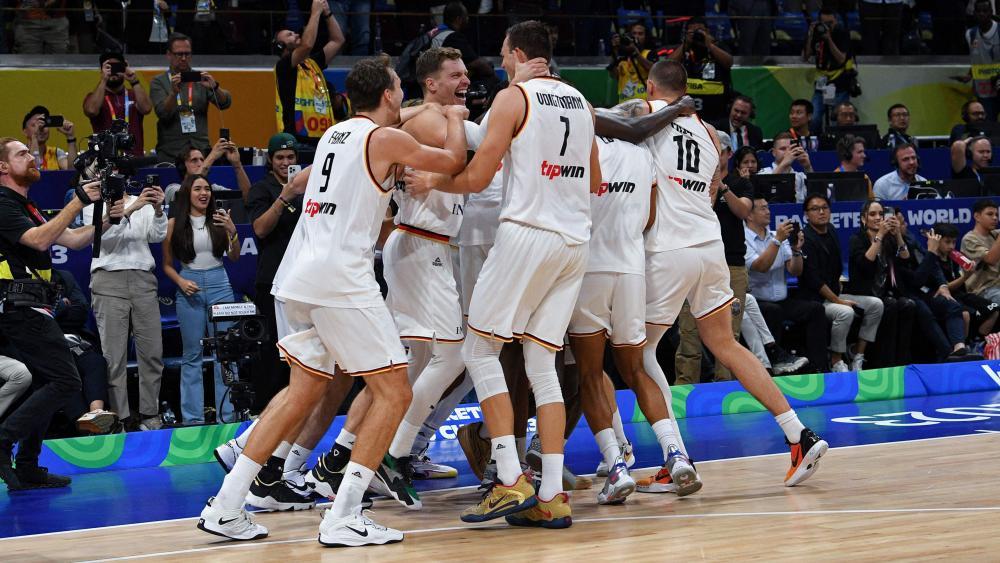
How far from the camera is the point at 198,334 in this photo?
1006cm

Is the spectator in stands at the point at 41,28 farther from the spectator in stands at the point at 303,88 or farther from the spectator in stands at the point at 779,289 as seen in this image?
the spectator in stands at the point at 779,289

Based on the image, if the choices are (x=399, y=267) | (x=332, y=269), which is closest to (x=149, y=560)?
(x=332, y=269)

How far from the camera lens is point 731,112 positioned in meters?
14.2

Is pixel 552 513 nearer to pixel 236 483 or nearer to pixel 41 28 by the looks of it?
pixel 236 483

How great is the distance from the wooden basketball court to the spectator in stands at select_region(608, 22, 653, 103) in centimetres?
806

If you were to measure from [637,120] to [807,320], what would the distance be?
16.8 ft

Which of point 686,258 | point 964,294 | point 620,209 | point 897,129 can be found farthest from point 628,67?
point 620,209

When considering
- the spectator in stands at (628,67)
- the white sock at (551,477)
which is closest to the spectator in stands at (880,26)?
the spectator in stands at (628,67)

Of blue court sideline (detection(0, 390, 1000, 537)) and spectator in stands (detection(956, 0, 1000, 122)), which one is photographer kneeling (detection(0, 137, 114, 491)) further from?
spectator in stands (detection(956, 0, 1000, 122))

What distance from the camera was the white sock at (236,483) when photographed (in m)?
5.96

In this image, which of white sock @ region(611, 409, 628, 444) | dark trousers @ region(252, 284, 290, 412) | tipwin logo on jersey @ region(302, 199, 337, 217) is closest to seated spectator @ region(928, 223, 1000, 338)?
white sock @ region(611, 409, 628, 444)

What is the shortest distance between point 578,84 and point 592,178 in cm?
990

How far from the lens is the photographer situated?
16.6 meters

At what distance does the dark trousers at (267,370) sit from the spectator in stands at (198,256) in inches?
10.6
